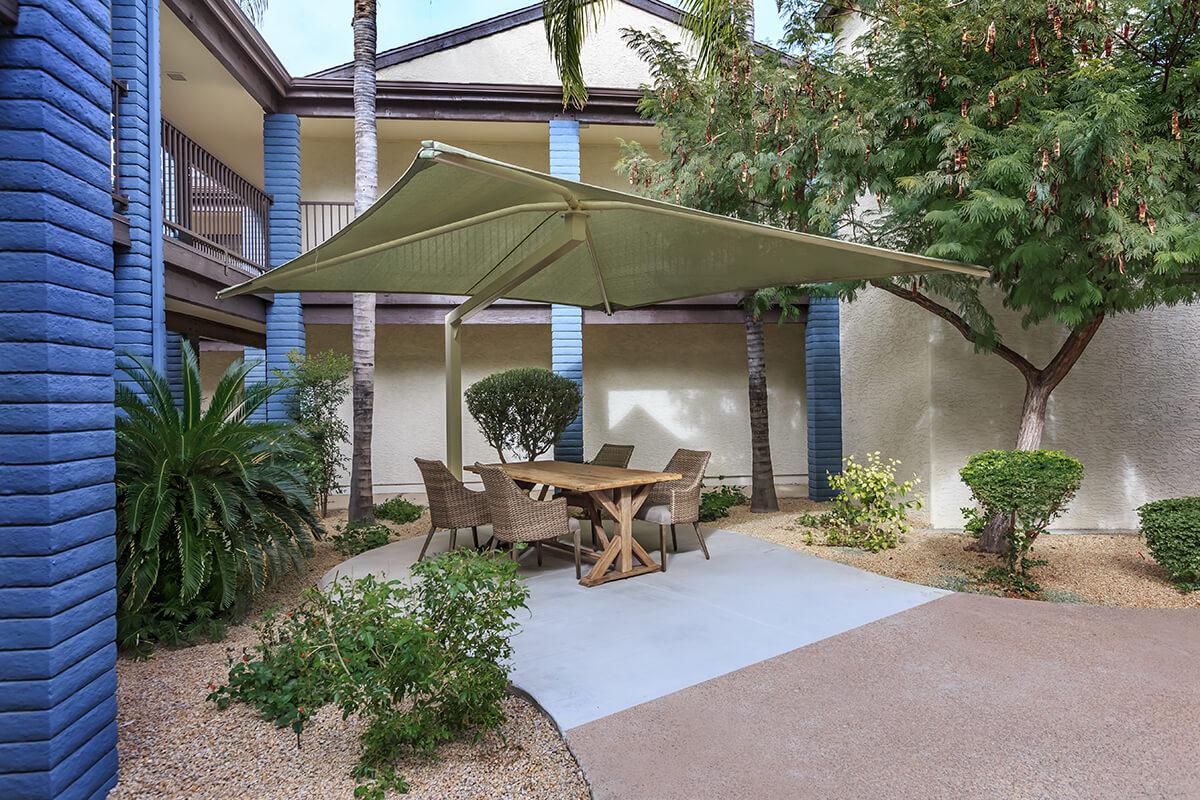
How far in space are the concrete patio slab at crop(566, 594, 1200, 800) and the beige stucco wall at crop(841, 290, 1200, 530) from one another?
3.56 meters

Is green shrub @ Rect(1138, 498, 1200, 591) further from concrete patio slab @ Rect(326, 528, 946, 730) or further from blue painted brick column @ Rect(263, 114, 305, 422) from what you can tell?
blue painted brick column @ Rect(263, 114, 305, 422)

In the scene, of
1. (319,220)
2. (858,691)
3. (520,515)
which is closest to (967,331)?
(858,691)

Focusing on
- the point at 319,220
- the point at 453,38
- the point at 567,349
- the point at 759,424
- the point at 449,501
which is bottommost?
the point at 449,501

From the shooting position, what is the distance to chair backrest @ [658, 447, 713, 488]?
6086 millimetres

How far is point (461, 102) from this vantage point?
1005 cm

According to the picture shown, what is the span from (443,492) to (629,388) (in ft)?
20.9

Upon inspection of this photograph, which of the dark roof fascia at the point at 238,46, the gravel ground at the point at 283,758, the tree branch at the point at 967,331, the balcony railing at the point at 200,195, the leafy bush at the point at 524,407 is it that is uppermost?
the dark roof fascia at the point at 238,46

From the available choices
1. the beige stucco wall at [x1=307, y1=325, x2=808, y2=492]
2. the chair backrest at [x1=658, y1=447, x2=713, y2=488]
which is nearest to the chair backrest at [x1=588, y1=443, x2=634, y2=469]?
the chair backrest at [x1=658, y1=447, x2=713, y2=488]

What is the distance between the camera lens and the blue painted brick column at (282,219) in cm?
960

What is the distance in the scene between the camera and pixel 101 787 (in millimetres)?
2504

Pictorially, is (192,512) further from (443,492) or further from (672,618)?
(672,618)

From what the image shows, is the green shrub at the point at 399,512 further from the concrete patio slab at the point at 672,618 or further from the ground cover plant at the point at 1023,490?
the ground cover plant at the point at 1023,490

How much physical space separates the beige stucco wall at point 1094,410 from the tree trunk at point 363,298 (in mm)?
6399

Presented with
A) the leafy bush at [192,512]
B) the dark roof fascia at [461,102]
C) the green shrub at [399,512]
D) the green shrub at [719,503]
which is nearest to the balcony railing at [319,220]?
the dark roof fascia at [461,102]
